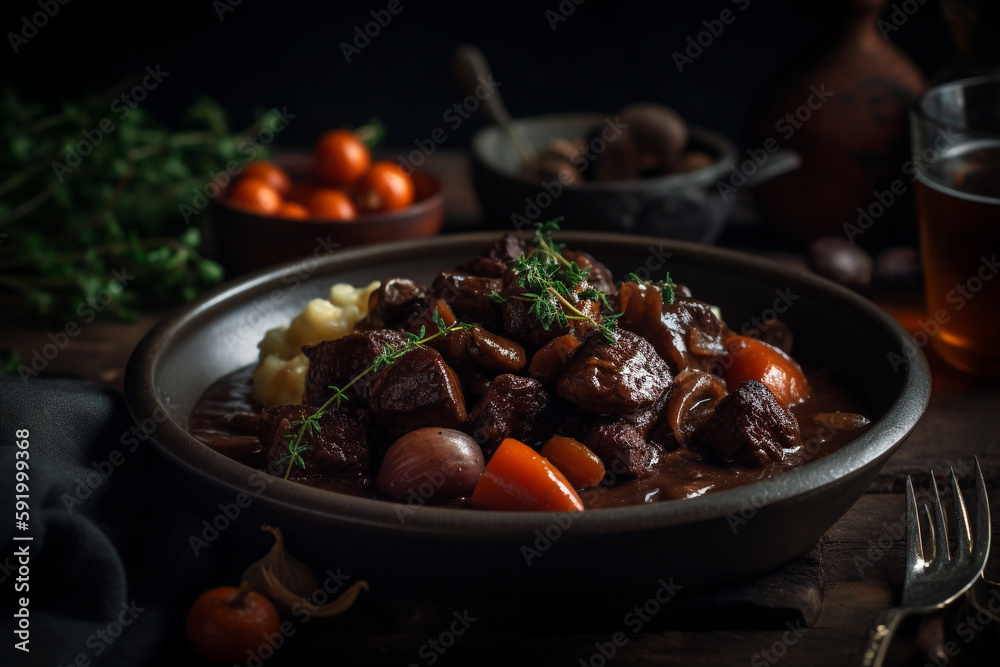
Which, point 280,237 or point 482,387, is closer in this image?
point 482,387

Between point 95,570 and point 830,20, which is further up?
point 830,20

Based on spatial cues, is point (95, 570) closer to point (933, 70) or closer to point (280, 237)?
point (280, 237)

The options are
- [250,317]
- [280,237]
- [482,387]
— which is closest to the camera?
[482,387]

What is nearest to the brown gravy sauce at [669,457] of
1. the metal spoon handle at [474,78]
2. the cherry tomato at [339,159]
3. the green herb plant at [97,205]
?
the green herb plant at [97,205]

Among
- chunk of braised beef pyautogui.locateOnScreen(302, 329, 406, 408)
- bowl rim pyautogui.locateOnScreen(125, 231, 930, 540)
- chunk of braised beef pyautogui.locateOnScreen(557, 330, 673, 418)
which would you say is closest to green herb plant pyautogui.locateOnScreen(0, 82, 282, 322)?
bowl rim pyautogui.locateOnScreen(125, 231, 930, 540)

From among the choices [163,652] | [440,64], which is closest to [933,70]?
[440,64]

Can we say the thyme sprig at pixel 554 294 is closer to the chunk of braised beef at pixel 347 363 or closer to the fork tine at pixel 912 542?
the chunk of braised beef at pixel 347 363
